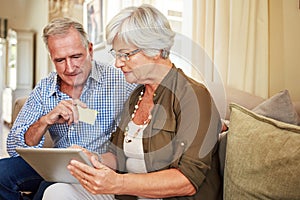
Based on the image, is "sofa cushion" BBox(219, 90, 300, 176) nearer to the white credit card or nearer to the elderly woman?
the elderly woman

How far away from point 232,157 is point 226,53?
87cm

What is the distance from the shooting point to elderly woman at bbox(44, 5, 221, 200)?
1139 millimetres

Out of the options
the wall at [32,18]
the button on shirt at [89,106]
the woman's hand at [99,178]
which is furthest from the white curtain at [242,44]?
the wall at [32,18]

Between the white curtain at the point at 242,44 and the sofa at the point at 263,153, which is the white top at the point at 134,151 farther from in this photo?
the white curtain at the point at 242,44

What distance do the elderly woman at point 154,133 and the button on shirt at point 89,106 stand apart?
0.17 meters

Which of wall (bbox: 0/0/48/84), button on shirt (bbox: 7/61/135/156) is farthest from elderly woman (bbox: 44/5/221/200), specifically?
wall (bbox: 0/0/48/84)

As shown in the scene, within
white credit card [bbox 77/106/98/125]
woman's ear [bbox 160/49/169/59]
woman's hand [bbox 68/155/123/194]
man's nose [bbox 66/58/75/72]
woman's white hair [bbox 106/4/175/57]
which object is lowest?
woman's hand [bbox 68/155/123/194]

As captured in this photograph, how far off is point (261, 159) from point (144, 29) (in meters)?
0.55

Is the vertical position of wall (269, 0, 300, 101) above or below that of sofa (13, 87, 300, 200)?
above

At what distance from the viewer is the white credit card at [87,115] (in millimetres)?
1594

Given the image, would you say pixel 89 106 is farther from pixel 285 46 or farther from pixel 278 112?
pixel 285 46

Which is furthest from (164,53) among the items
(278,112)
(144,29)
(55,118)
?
(55,118)

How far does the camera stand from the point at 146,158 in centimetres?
125

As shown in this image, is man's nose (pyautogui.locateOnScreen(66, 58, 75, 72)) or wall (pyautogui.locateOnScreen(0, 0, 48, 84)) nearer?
man's nose (pyautogui.locateOnScreen(66, 58, 75, 72))
